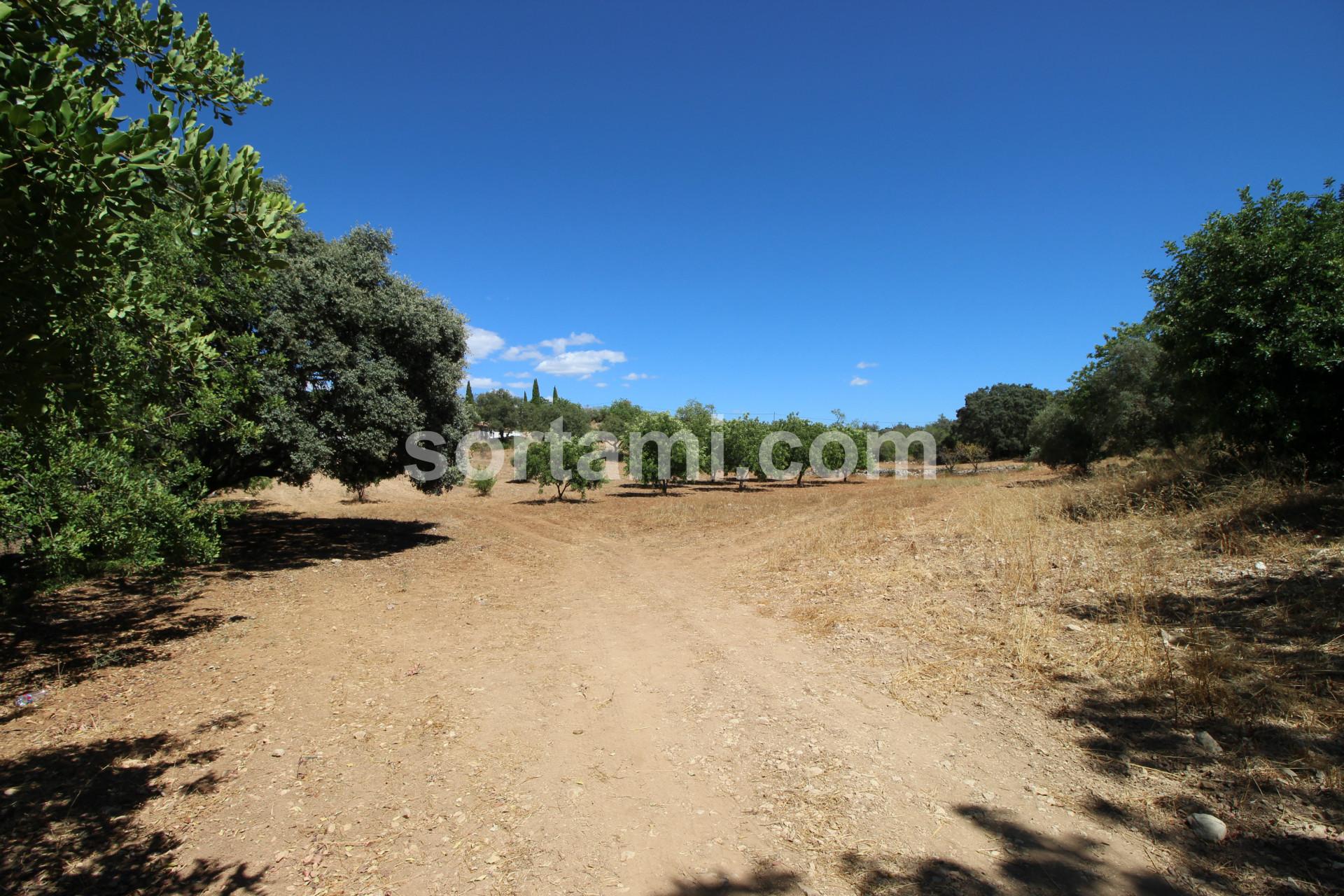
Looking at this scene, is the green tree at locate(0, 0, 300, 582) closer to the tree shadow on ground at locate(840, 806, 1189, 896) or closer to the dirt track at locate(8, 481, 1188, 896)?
the dirt track at locate(8, 481, 1188, 896)

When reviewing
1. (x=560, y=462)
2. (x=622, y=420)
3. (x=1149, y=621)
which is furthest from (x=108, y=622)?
(x=622, y=420)

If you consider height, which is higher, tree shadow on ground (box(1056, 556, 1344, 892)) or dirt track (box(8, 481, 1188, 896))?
tree shadow on ground (box(1056, 556, 1344, 892))

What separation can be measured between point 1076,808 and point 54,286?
5.67m

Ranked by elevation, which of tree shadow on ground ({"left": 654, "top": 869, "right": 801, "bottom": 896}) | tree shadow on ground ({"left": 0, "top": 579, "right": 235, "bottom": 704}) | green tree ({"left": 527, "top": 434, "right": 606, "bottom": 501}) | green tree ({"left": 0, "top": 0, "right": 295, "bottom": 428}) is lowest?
tree shadow on ground ({"left": 654, "top": 869, "right": 801, "bottom": 896})

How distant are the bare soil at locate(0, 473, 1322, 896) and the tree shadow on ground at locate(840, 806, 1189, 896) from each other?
1cm

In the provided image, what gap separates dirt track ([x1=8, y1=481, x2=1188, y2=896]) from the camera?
2.87m

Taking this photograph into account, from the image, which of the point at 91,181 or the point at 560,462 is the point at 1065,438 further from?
the point at 91,181

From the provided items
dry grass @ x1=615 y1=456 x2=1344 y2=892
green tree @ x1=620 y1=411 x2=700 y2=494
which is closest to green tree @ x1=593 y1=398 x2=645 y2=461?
green tree @ x1=620 y1=411 x2=700 y2=494

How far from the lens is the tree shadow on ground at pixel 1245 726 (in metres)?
2.79

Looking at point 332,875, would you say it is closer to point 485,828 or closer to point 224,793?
point 485,828

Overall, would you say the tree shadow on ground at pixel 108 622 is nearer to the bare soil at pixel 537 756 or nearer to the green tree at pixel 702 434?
the bare soil at pixel 537 756

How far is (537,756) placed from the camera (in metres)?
4.02

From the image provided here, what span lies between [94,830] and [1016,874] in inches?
195

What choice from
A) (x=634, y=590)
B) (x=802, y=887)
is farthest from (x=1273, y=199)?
(x=802, y=887)
